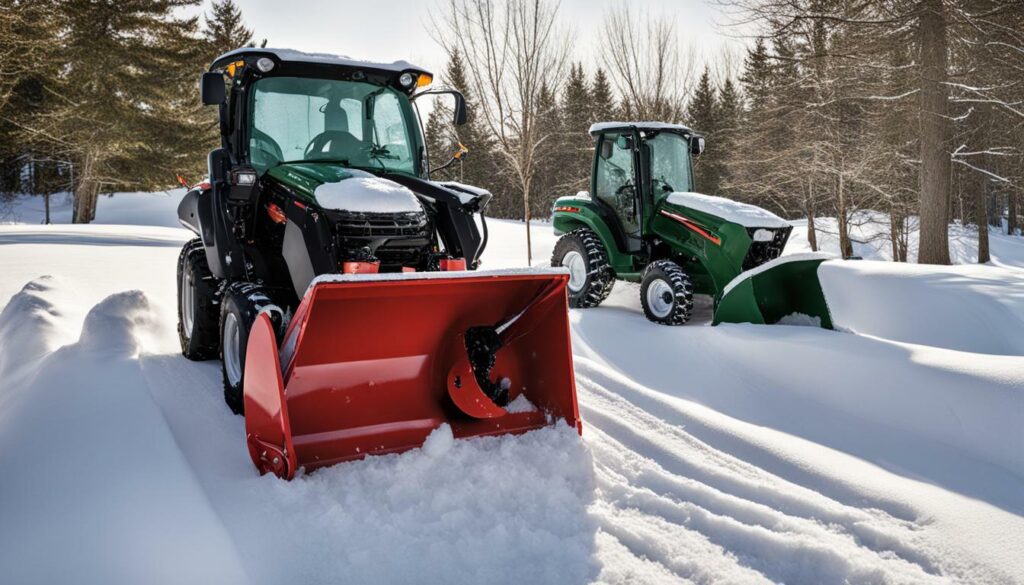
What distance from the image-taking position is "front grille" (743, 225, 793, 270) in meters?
6.99

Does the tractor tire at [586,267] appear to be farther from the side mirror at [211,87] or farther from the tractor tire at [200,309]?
the side mirror at [211,87]

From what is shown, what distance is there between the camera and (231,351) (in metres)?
3.94

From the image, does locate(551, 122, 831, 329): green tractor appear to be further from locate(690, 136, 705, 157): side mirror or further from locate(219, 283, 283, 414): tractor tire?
locate(219, 283, 283, 414): tractor tire

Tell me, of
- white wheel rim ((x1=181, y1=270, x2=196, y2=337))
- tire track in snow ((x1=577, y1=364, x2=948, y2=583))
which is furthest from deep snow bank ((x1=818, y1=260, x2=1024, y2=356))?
white wheel rim ((x1=181, y1=270, x2=196, y2=337))

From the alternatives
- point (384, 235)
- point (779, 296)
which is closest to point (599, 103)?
point (779, 296)

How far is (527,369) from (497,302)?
0.45m

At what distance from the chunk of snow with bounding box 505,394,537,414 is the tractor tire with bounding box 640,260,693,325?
360 cm

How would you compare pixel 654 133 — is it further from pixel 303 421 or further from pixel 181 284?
pixel 303 421

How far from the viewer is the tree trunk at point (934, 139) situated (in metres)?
10.6

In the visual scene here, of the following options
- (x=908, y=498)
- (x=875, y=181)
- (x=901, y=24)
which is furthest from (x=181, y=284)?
(x=875, y=181)

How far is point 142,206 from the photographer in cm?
3216

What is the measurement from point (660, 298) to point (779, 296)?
1309 mm

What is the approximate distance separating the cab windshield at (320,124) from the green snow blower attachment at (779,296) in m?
3.44

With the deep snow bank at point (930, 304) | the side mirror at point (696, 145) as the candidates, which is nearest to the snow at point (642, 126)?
the side mirror at point (696, 145)
